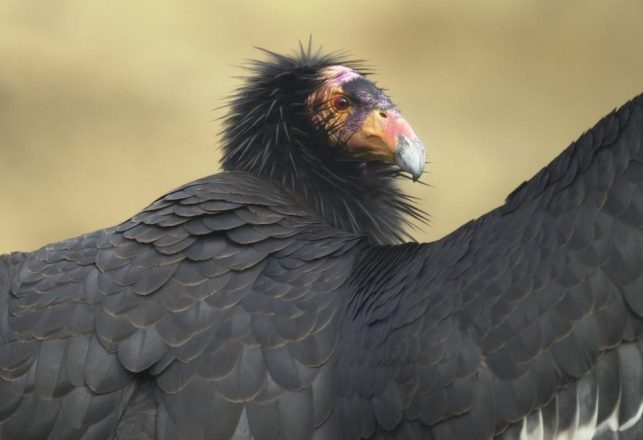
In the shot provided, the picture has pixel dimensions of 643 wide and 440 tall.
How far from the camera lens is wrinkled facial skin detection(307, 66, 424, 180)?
4.15m

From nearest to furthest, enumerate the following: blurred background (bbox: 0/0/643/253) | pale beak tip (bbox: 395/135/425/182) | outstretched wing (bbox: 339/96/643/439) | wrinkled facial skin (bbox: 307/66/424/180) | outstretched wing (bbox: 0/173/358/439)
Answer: outstretched wing (bbox: 339/96/643/439), outstretched wing (bbox: 0/173/358/439), pale beak tip (bbox: 395/135/425/182), wrinkled facial skin (bbox: 307/66/424/180), blurred background (bbox: 0/0/643/253)

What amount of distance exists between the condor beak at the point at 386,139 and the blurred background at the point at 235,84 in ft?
15.6

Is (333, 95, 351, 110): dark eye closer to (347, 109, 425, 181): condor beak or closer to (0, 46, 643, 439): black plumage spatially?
(347, 109, 425, 181): condor beak

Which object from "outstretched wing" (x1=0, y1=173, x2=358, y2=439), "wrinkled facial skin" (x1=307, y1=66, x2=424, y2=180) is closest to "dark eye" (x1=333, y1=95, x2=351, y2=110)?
"wrinkled facial skin" (x1=307, y1=66, x2=424, y2=180)

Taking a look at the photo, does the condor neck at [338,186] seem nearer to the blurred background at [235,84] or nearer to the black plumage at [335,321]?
the black plumage at [335,321]

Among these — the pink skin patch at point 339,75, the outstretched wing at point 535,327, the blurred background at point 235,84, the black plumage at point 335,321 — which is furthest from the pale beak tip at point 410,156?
the blurred background at point 235,84

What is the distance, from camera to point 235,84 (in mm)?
9312

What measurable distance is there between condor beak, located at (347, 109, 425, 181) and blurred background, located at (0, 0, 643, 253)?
15.6 ft

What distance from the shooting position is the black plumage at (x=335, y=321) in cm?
285

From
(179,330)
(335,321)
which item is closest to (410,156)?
(335,321)

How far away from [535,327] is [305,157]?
1.46 meters

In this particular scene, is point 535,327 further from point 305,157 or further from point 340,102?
point 340,102

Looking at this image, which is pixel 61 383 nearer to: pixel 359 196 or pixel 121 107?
pixel 359 196

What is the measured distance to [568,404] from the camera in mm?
2867
